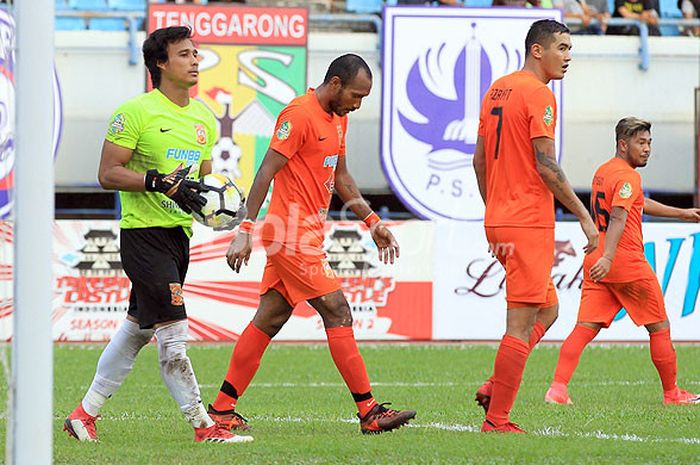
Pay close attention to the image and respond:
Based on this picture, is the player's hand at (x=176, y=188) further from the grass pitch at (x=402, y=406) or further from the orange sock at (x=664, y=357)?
the orange sock at (x=664, y=357)

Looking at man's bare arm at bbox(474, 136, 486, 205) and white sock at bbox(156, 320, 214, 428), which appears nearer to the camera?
white sock at bbox(156, 320, 214, 428)

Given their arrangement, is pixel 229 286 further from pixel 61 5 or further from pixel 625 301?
pixel 625 301

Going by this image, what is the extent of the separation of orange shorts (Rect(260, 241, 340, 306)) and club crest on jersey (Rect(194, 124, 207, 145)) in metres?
0.73

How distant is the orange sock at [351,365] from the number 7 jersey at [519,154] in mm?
1006

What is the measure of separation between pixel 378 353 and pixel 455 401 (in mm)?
5090

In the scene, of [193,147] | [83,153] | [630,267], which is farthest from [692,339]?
[193,147]

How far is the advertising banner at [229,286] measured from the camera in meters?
16.3

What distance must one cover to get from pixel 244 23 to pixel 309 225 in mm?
10897

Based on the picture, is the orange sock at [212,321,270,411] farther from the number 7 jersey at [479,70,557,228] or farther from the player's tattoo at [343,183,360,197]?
the number 7 jersey at [479,70,557,228]

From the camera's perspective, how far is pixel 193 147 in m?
7.62

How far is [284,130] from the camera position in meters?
7.96

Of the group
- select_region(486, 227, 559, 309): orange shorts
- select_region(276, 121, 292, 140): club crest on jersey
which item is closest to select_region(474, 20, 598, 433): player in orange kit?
select_region(486, 227, 559, 309): orange shorts

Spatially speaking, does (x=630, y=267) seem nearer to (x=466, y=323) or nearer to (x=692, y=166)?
(x=466, y=323)

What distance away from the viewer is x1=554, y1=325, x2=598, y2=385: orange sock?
10172mm
